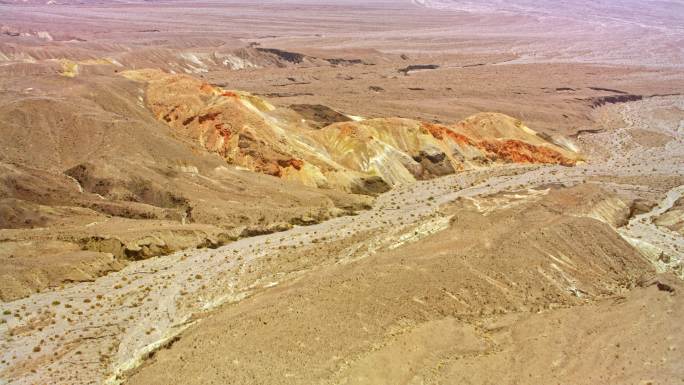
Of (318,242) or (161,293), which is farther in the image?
(318,242)

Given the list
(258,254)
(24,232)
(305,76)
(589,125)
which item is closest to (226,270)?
(258,254)

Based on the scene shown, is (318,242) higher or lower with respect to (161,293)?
higher

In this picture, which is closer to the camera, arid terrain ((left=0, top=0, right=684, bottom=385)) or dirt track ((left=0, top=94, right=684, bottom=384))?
arid terrain ((left=0, top=0, right=684, bottom=385))

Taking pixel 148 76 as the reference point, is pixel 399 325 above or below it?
below

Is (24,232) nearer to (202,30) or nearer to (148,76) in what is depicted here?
(148,76)

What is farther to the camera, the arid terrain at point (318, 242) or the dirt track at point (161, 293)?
the dirt track at point (161, 293)

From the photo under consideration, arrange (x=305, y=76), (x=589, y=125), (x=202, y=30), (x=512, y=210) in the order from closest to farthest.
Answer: (x=512, y=210) < (x=589, y=125) < (x=305, y=76) < (x=202, y=30)

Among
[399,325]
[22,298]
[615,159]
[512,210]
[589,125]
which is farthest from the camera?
[589,125]

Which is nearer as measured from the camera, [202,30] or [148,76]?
[148,76]
